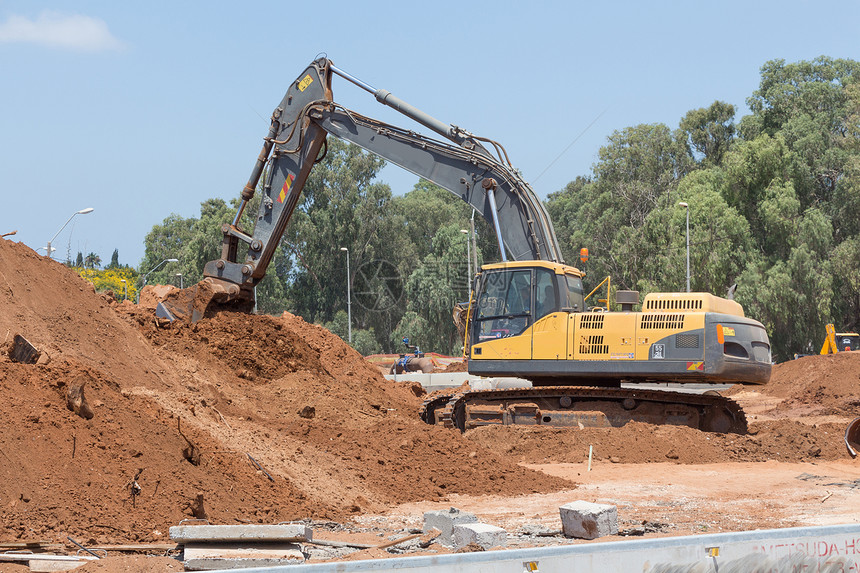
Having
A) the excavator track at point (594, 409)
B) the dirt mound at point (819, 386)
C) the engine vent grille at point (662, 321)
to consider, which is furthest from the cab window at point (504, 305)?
the dirt mound at point (819, 386)

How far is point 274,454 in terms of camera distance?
34.9ft

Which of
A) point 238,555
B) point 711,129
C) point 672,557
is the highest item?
point 711,129

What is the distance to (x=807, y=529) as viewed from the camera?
18.2ft

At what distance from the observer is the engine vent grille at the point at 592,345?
14.4 meters

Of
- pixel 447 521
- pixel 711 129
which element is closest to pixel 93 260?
pixel 711 129

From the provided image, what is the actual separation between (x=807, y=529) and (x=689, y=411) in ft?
32.3

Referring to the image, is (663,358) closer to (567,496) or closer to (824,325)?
(567,496)

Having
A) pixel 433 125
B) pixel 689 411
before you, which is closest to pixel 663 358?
pixel 689 411

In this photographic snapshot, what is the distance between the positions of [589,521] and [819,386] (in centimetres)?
2058

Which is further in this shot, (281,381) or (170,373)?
(281,381)

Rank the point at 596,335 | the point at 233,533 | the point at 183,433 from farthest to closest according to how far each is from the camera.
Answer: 1. the point at 596,335
2. the point at 183,433
3. the point at 233,533

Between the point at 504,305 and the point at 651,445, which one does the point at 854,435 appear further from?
the point at 504,305

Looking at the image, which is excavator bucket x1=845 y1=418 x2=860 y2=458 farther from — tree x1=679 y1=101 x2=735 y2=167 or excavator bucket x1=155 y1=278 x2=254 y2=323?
tree x1=679 y1=101 x2=735 y2=167

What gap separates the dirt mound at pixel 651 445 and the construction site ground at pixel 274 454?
0.03m
